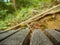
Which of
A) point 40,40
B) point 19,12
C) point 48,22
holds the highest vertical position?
point 40,40

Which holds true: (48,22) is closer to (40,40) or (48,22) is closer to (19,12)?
(19,12)

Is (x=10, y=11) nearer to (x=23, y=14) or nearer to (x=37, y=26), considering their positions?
(x=23, y=14)

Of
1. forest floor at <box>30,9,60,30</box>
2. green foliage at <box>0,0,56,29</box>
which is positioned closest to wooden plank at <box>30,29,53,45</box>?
forest floor at <box>30,9,60,30</box>

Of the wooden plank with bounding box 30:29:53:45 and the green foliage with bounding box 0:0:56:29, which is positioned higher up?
the wooden plank with bounding box 30:29:53:45

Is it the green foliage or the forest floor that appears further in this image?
the green foliage

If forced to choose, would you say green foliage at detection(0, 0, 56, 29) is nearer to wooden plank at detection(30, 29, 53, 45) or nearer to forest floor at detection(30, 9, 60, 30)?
forest floor at detection(30, 9, 60, 30)

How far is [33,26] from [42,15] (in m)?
0.50

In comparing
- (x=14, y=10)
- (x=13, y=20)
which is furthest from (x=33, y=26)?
(x=14, y=10)

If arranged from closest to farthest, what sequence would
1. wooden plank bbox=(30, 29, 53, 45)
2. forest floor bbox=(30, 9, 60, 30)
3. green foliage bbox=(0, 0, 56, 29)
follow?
wooden plank bbox=(30, 29, 53, 45) < forest floor bbox=(30, 9, 60, 30) < green foliage bbox=(0, 0, 56, 29)

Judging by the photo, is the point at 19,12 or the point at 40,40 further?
the point at 19,12

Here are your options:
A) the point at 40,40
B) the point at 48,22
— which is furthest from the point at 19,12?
the point at 40,40

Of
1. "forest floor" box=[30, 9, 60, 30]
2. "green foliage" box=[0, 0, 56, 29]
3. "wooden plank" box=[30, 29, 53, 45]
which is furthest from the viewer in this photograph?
"green foliage" box=[0, 0, 56, 29]

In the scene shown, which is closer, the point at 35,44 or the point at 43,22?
the point at 35,44

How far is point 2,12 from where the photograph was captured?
6.83 meters
